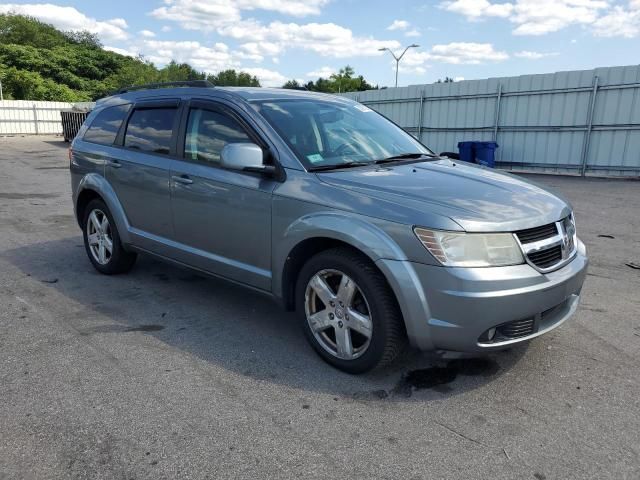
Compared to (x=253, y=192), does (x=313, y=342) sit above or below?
below

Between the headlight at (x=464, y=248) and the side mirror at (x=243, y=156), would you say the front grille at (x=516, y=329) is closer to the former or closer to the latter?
→ the headlight at (x=464, y=248)

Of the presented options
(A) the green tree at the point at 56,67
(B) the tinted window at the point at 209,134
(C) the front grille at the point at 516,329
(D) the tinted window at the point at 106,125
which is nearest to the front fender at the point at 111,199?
(D) the tinted window at the point at 106,125

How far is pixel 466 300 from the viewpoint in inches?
109

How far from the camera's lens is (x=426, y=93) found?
62.1 ft

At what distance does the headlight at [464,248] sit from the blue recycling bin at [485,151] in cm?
1336

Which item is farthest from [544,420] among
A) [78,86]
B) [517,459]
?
[78,86]

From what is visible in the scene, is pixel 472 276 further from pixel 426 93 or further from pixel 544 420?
pixel 426 93

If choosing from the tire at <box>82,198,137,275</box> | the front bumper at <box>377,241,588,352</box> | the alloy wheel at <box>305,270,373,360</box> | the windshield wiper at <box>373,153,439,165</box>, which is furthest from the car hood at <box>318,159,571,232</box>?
the tire at <box>82,198,137,275</box>

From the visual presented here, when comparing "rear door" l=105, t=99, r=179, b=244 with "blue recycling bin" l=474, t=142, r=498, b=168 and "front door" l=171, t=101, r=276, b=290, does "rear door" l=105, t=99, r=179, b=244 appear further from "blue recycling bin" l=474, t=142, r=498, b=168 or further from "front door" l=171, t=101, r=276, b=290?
"blue recycling bin" l=474, t=142, r=498, b=168

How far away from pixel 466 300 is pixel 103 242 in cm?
392

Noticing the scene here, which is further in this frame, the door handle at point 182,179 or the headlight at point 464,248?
the door handle at point 182,179

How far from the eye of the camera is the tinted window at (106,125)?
16.8 ft

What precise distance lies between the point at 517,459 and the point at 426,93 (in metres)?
17.8

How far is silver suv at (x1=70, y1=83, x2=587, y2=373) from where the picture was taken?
2.84 meters
